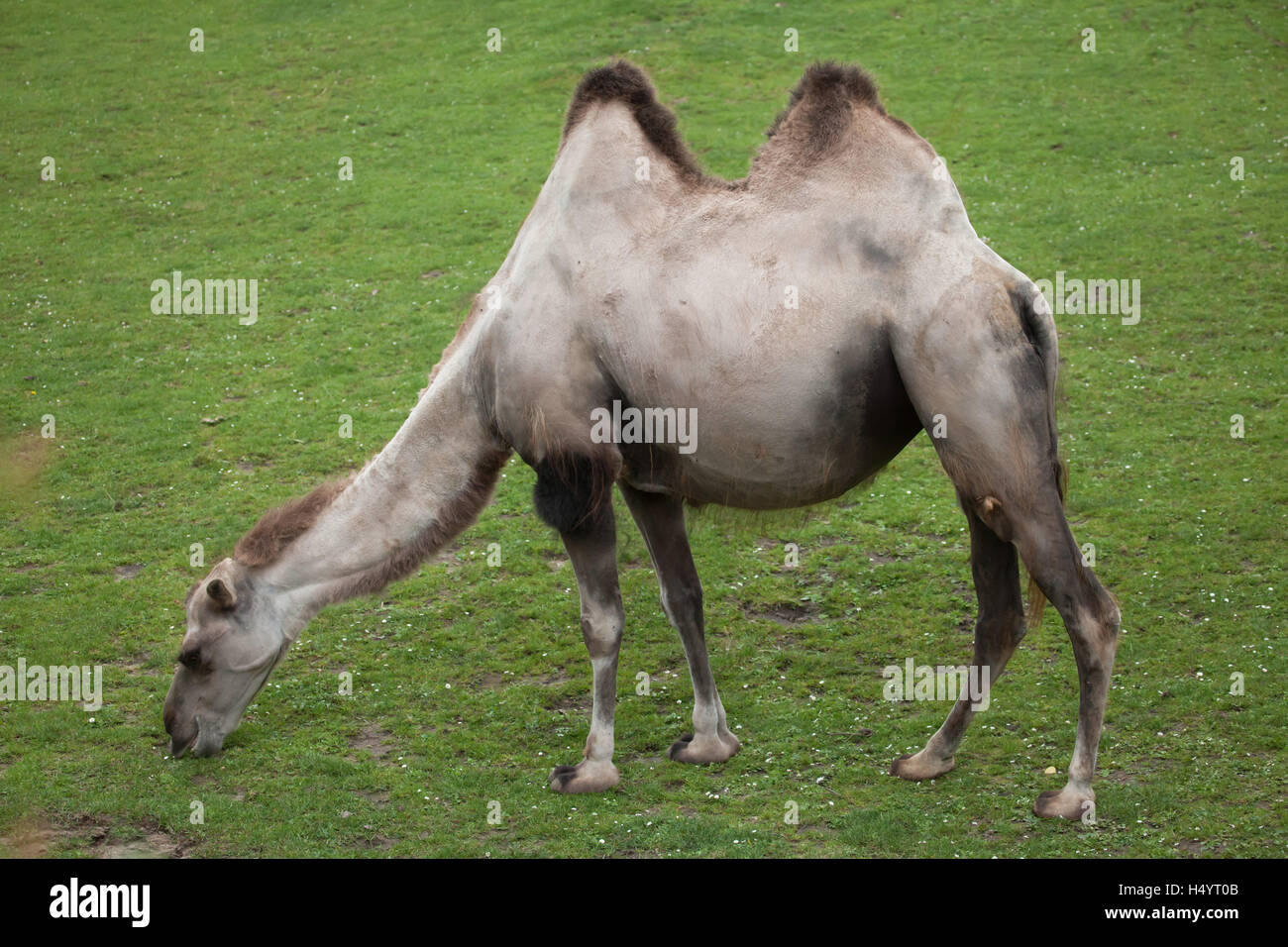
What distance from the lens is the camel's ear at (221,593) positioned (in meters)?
7.36

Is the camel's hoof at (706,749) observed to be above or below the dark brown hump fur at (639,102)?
below

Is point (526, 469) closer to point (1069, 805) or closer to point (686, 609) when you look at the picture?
point (686, 609)

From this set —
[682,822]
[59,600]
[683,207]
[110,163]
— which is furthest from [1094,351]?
[110,163]

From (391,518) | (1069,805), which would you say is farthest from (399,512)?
(1069,805)

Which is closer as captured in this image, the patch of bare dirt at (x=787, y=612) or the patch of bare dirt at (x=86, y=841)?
the patch of bare dirt at (x=86, y=841)

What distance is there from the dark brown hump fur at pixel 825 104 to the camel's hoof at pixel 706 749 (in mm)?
3402

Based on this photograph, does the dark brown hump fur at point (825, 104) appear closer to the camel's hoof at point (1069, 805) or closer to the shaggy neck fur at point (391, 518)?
the shaggy neck fur at point (391, 518)

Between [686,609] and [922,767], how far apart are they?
1618 millimetres

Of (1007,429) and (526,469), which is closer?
(1007,429)

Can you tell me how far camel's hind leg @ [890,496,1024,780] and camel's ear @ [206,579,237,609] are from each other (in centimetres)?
384

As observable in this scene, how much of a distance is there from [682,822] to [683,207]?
3345mm

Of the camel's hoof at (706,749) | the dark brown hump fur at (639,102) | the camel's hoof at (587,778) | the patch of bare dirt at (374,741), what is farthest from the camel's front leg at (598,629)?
the dark brown hump fur at (639,102)

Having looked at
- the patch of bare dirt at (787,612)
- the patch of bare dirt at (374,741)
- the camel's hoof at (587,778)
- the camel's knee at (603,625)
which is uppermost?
the camel's knee at (603,625)

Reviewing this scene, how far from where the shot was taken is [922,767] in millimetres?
7504
